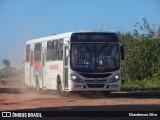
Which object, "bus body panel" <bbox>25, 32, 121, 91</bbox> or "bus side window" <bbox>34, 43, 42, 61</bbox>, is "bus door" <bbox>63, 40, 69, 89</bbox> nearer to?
"bus body panel" <bbox>25, 32, 121, 91</bbox>

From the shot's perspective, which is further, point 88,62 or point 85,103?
point 88,62

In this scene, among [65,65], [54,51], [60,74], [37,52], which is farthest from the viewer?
[37,52]

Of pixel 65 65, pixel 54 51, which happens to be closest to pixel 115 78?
pixel 65 65

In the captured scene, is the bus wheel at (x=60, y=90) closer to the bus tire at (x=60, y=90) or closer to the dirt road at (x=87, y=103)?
the bus tire at (x=60, y=90)

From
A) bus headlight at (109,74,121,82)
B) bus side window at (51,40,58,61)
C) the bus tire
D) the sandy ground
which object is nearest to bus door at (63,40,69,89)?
the sandy ground

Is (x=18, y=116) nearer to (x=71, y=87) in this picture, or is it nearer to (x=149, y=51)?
(x=71, y=87)

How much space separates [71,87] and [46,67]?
17.0 feet

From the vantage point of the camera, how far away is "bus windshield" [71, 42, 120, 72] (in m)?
24.2

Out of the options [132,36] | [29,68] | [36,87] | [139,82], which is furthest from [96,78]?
[132,36]

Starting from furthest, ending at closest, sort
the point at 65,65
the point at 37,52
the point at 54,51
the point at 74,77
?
the point at 37,52 < the point at 54,51 < the point at 65,65 < the point at 74,77

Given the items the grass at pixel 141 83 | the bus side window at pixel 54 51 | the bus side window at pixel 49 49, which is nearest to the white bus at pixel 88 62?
the bus side window at pixel 54 51

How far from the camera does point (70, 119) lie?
1534cm

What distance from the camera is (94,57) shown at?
24.3 metres

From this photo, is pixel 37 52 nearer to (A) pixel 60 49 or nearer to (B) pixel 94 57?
(A) pixel 60 49
